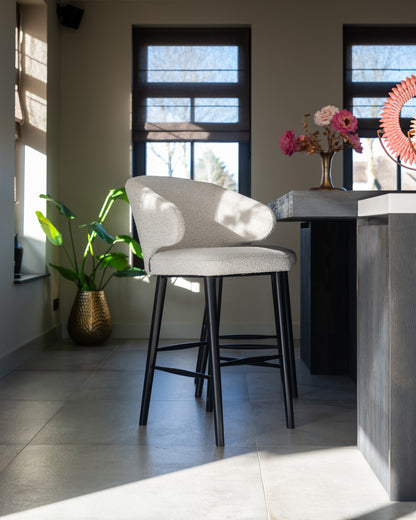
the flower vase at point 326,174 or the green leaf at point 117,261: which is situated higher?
the flower vase at point 326,174

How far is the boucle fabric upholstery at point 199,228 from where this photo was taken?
207 cm

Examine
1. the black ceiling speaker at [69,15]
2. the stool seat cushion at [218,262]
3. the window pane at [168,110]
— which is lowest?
the stool seat cushion at [218,262]

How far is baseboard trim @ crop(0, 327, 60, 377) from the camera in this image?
319 cm

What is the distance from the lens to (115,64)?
174 inches

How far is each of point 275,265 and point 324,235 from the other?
113 cm

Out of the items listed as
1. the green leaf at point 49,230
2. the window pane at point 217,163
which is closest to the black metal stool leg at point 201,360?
the green leaf at point 49,230

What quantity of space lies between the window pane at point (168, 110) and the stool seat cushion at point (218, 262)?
2453mm

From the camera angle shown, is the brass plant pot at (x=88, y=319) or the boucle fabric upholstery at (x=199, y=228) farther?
the brass plant pot at (x=88, y=319)

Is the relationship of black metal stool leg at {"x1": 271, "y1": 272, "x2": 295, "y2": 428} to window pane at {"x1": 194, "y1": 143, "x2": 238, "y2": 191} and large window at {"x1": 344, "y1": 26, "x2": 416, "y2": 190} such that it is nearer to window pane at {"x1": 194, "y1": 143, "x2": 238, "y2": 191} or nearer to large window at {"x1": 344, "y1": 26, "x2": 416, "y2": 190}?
window pane at {"x1": 194, "y1": 143, "x2": 238, "y2": 191}

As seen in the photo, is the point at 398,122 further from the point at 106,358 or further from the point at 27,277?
the point at 27,277

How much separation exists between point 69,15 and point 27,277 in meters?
2.06

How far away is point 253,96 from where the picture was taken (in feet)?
14.5

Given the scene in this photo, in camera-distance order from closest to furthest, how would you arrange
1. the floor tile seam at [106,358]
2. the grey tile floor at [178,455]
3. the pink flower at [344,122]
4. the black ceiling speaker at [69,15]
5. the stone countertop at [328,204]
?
the grey tile floor at [178,455], the stone countertop at [328,204], the pink flower at [344,122], the floor tile seam at [106,358], the black ceiling speaker at [69,15]

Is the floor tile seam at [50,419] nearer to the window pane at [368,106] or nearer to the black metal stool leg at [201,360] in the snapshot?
the black metal stool leg at [201,360]
